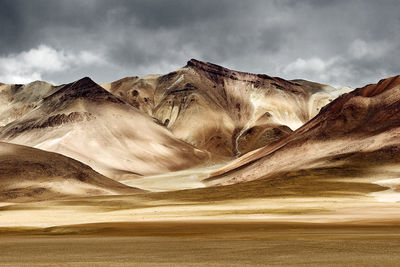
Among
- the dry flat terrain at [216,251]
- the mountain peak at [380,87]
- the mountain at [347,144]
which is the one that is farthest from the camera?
the mountain peak at [380,87]

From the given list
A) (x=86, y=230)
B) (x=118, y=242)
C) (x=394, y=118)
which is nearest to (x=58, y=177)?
(x=394, y=118)

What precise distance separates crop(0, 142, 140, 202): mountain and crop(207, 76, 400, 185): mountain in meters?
37.7

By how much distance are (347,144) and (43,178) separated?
251ft

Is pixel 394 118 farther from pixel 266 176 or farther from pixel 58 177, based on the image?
pixel 58 177

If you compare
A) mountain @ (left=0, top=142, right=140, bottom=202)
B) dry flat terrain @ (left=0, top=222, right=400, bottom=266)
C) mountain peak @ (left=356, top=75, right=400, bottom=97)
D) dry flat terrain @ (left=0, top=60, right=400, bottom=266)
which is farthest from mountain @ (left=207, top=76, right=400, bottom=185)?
A: dry flat terrain @ (left=0, top=222, right=400, bottom=266)

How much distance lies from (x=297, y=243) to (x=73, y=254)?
7657 millimetres

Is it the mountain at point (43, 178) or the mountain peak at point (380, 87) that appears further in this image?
the mountain peak at point (380, 87)

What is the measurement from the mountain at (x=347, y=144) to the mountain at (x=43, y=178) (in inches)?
1482

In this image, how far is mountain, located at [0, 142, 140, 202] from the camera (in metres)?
124

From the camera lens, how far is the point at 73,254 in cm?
1783

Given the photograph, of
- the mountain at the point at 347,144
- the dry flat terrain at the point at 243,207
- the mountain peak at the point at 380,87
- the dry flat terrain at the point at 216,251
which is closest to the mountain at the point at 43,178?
the dry flat terrain at the point at 243,207

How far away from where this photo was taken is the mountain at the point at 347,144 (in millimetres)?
126650

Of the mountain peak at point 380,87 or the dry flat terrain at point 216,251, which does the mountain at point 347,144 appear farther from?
the dry flat terrain at point 216,251

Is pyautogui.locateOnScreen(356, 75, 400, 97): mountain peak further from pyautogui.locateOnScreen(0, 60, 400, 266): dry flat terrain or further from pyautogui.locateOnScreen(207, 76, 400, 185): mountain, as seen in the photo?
pyautogui.locateOnScreen(0, 60, 400, 266): dry flat terrain
